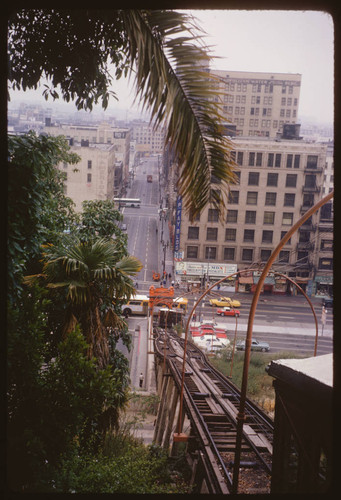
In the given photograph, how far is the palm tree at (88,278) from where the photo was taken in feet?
17.3

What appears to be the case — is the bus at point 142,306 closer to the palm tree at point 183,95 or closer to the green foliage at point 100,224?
the green foliage at point 100,224

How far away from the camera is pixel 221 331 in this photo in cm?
2467

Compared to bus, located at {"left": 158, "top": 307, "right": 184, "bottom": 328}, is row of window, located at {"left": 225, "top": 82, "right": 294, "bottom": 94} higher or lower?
higher

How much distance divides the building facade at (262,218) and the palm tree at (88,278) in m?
Result: 13.3

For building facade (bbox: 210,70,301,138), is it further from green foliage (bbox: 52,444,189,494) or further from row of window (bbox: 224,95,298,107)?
green foliage (bbox: 52,444,189,494)

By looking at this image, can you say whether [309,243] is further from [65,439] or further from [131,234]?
[65,439]

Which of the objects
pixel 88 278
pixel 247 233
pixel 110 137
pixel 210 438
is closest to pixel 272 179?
pixel 247 233

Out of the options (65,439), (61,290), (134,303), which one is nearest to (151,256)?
(134,303)

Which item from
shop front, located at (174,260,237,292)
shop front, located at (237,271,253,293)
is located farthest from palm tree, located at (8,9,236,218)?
shop front, located at (237,271,253,293)

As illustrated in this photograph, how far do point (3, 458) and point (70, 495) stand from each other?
485mm

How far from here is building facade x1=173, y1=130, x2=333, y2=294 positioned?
1966cm

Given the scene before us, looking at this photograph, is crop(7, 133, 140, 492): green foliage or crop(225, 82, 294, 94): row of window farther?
crop(225, 82, 294, 94): row of window

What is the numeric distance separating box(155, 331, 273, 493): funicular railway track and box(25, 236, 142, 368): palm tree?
3381mm

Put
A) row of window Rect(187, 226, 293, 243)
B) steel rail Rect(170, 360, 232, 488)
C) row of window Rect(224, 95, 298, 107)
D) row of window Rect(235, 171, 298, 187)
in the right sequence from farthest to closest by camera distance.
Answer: row of window Rect(224, 95, 298, 107)
row of window Rect(235, 171, 298, 187)
row of window Rect(187, 226, 293, 243)
steel rail Rect(170, 360, 232, 488)
